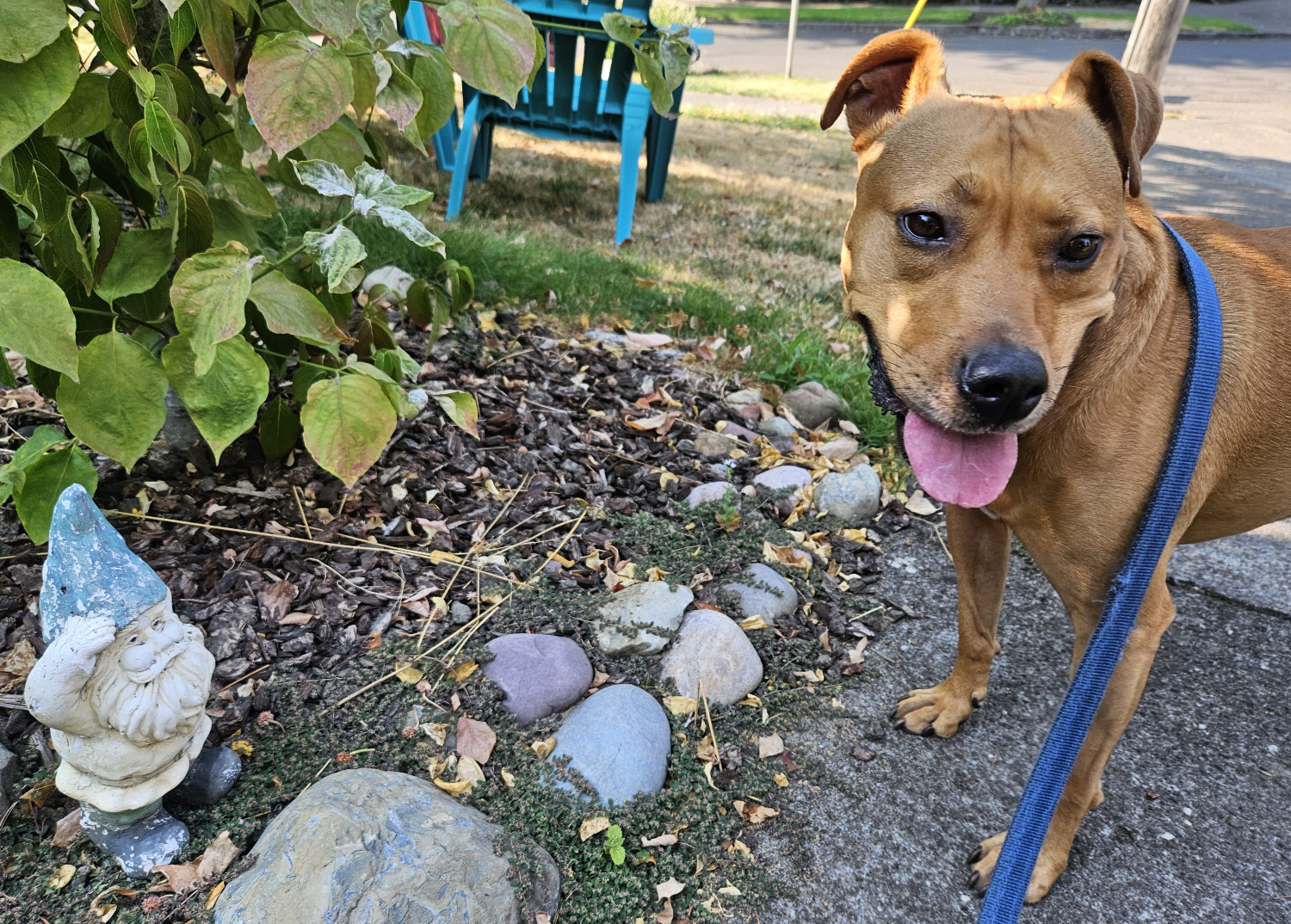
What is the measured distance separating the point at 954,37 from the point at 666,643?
2406 cm

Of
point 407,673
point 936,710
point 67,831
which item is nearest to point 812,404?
point 936,710

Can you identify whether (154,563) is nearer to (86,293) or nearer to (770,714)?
(86,293)

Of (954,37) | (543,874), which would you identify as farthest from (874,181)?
(954,37)

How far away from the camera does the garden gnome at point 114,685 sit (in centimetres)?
147

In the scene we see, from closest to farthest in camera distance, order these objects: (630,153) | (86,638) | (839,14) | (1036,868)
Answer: (86,638) → (1036,868) → (630,153) → (839,14)

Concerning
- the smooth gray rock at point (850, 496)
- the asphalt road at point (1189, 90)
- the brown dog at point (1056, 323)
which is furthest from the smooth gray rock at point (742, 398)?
the asphalt road at point (1189, 90)

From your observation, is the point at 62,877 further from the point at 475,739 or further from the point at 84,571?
the point at 475,739

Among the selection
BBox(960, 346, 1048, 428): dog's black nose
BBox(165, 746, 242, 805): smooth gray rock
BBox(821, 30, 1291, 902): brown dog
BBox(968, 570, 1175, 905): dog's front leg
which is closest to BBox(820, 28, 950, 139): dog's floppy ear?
BBox(821, 30, 1291, 902): brown dog

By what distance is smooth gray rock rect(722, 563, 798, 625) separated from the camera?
271 centimetres

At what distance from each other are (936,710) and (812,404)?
1.79 m

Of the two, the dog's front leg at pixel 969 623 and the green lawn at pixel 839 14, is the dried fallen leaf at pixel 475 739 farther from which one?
the green lawn at pixel 839 14

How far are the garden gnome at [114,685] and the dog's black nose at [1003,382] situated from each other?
1640 millimetres

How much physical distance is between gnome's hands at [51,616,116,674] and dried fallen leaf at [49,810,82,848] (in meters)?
0.55

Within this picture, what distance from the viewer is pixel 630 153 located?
19.4 feet
